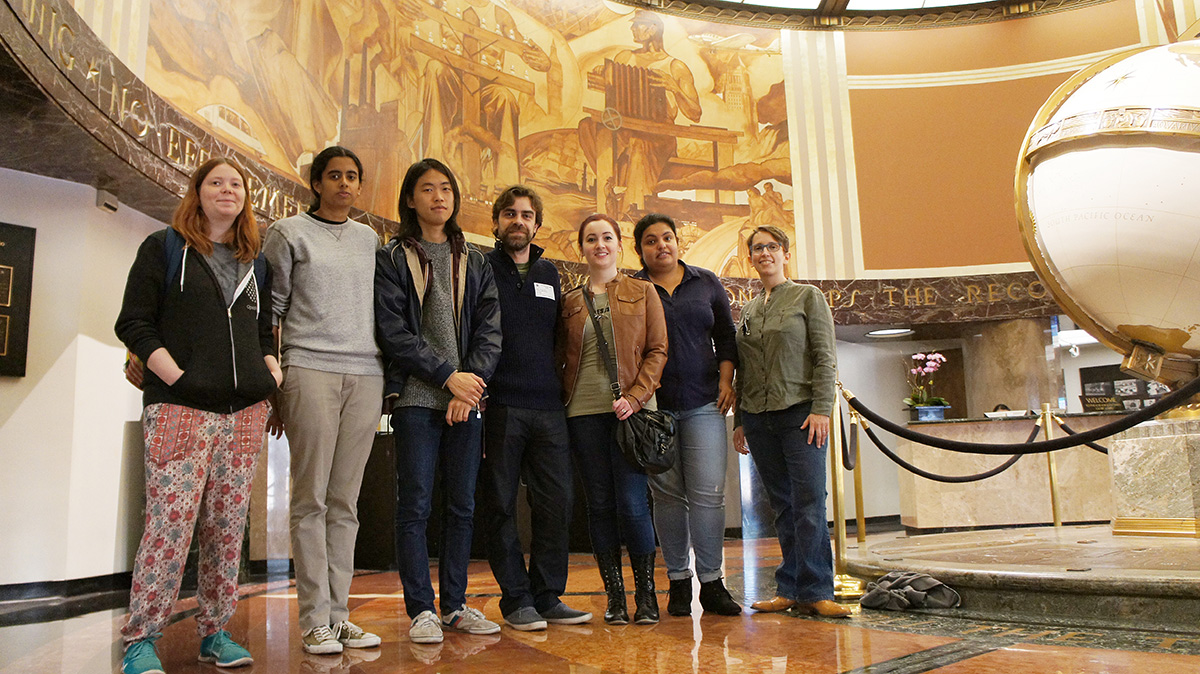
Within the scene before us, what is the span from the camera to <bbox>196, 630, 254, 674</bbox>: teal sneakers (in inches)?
108

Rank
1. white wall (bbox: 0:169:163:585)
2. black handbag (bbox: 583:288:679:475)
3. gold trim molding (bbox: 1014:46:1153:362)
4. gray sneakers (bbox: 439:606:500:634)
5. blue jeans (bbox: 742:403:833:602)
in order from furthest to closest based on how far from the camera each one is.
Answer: white wall (bbox: 0:169:163:585)
gold trim molding (bbox: 1014:46:1153:362)
blue jeans (bbox: 742:403:833:602)
black handbag (bbox: 583:288:679:475)
gray sneakers (bbox: 439:606:500:634)

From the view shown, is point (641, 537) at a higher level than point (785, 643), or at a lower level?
higher

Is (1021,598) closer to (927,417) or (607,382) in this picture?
(607,382)

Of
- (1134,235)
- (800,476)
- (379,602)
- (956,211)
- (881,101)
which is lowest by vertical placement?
(379,602)

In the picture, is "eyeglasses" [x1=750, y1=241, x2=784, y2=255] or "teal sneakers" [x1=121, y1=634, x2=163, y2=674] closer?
"teal sneakers" [x1=121, y1=634, x2=163, y2=674]

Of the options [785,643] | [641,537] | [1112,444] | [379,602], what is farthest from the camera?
[1112,444]

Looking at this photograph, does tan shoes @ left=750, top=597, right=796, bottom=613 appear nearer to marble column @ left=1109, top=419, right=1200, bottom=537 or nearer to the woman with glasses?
the woman with glasses

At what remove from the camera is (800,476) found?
3607 mm

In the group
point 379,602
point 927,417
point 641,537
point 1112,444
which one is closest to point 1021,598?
point 641,537

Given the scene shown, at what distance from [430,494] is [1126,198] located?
360 centimetres

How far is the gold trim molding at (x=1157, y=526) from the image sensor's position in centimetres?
477

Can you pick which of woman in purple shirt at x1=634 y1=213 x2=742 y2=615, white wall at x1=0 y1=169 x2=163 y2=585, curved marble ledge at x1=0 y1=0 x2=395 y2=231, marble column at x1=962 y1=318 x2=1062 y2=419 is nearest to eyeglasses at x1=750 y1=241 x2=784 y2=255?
woman in purple shirt at x1=634 y1=213 x2=742 y2=615

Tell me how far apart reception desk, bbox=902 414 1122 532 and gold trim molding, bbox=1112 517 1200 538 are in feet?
12.6

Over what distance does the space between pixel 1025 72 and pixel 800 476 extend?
11.0 meters
